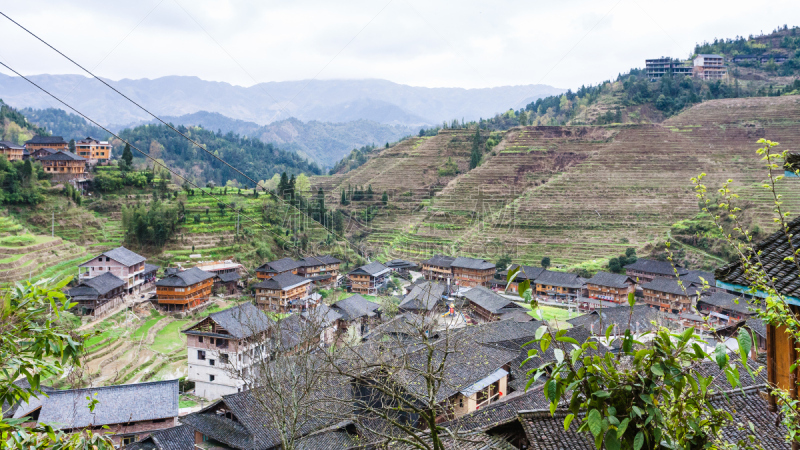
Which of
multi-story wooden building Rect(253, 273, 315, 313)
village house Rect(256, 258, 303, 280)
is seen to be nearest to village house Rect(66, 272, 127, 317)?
multi-story wooden building Rect(253, 273, 315, 313)

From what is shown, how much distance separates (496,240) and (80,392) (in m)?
28.6

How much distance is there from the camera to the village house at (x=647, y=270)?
26.9 meters

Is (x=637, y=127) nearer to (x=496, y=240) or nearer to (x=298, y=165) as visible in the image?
(x=496, y=240)

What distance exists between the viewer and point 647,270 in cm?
2755

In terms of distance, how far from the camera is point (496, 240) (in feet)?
116

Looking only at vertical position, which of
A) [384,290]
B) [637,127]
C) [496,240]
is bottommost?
[384,290]

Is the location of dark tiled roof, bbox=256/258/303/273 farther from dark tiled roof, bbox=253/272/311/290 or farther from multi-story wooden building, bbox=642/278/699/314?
multi-story wooden building, bbox=642/278/699/314

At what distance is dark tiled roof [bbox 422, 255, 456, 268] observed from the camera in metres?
31.6

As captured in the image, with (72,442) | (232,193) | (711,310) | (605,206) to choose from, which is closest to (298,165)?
(232,193)

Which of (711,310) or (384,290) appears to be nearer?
(711,310)

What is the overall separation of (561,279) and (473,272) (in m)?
5.54

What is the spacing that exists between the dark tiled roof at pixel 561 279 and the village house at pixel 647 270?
3483mm

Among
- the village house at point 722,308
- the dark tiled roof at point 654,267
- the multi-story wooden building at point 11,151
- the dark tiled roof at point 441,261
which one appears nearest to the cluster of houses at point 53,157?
the multi-story wooden building at point 11,151

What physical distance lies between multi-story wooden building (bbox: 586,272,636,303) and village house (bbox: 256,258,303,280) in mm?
16901
